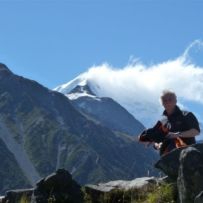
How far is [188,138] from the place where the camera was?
11430 millimetres

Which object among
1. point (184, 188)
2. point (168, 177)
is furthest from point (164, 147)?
point (184, 188)

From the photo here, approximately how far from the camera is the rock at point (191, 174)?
27.9 feet

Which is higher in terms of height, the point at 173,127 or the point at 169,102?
the point at 169,102

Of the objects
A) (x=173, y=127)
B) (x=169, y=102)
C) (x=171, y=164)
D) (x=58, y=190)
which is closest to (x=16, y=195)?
(x=58, y=190)

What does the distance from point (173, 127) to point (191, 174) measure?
10.5 feet

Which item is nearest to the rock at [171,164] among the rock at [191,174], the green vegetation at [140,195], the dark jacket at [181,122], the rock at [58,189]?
the green vegetation at [140,195]

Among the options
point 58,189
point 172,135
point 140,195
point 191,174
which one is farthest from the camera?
point 172,135

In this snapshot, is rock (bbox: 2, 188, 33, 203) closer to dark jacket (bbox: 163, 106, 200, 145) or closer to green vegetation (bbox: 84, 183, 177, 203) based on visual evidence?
green vegetation (bbox: 84, 183, 177, 203)

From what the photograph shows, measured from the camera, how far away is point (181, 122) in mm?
11703

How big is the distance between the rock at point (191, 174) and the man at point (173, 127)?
2.39 m

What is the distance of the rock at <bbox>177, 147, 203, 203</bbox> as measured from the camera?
8516 mm

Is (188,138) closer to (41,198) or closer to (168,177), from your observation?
(168,177)

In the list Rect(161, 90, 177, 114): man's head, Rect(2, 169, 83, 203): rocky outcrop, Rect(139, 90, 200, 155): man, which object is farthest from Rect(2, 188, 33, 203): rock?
Rect(161, 90, 177, 114): man's head

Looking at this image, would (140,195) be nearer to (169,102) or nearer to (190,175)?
(169,102)
